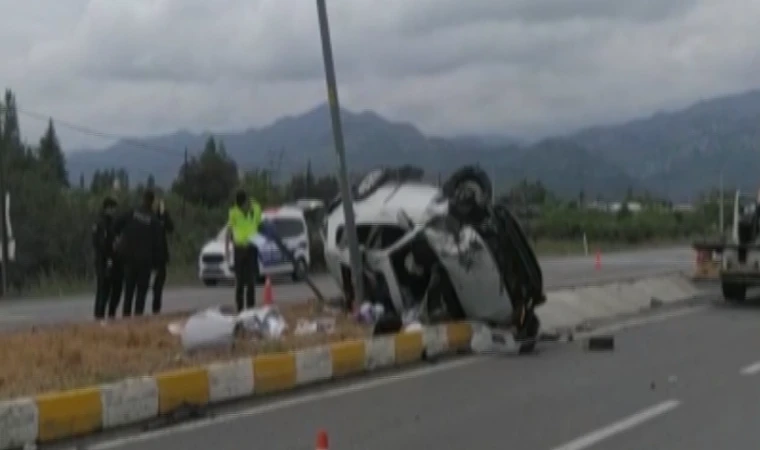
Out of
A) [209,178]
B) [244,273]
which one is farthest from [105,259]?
[209,178]

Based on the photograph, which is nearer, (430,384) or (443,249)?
(430,384)

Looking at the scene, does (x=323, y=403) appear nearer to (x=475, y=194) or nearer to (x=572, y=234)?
(x=475, y=194)

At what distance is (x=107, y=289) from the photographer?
2003 centimetres

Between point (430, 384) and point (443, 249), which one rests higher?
point (443, 249)

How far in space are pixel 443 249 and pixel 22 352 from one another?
18.7 feet

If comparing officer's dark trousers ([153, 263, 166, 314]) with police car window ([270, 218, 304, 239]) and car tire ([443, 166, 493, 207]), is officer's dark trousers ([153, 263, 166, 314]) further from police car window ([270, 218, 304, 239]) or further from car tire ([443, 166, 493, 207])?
police car window ([270, 218, 304, 239])

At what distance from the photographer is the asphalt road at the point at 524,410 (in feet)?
36.2

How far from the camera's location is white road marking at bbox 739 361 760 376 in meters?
15.8

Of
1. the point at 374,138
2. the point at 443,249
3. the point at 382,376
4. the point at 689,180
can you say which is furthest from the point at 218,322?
the point at 689,180

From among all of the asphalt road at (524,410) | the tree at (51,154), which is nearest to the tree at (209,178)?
the tree at (51,154)

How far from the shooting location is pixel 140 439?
36.7ft

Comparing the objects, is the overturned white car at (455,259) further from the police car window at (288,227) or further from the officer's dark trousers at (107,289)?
the police car window at (288,227)

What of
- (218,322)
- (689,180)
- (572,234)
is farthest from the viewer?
(689,180)

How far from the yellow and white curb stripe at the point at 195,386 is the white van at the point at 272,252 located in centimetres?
1849
